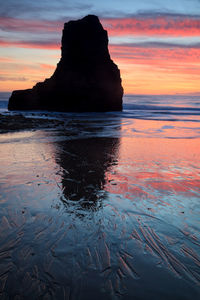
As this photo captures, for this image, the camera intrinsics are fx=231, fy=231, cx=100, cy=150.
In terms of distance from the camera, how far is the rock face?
4812cm

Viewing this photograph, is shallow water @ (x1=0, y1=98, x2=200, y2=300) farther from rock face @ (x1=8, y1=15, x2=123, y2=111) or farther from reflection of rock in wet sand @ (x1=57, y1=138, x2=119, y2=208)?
rock face @ (x1=8, y1=15, x2=123, y2=111)

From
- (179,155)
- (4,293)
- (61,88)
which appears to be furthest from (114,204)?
(61,88)

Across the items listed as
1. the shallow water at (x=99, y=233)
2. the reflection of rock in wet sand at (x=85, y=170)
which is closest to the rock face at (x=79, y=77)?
the reflection of rock in wet sand at (x=85, y=170)

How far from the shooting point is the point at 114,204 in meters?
4.18

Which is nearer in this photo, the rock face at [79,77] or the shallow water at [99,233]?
the shallow water at [99,233]

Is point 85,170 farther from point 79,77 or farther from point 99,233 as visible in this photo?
point 79,77

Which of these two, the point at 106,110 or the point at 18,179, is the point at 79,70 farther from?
the point at 18,179

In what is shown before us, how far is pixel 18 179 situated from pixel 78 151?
4.00 meters

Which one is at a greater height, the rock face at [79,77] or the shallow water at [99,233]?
the rock face at [79,77]

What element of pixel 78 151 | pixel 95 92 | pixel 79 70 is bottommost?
pixel 78 151

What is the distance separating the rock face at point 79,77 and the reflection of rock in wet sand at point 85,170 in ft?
129

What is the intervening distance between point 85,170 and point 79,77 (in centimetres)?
4489

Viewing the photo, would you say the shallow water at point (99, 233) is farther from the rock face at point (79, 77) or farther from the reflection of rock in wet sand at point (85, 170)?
the rock face at point (79, 77)

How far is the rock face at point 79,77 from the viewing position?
4812cm
